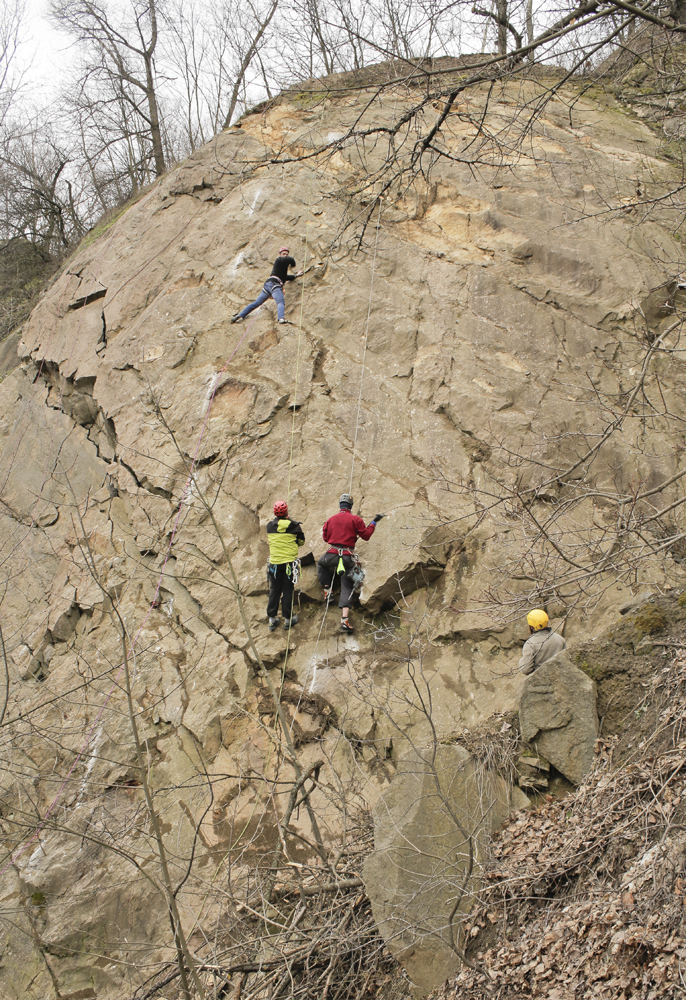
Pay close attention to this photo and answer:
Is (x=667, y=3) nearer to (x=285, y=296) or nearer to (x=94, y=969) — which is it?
(x=285, y=296)

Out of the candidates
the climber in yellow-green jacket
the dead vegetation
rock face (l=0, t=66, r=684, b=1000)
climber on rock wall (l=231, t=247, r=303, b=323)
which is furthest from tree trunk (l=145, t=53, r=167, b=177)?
the dead vegetation

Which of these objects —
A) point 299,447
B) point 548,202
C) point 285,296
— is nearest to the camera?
point 299,447

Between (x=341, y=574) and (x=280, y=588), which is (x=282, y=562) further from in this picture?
(x=341, y=574)

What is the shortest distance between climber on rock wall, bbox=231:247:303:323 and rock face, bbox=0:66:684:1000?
0.57 ft

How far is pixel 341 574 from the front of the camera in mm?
7043

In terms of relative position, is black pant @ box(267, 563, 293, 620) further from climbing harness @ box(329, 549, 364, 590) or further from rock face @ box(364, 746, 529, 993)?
rock face @ box(364, 746, 529, 993)

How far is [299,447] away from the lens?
8227mm

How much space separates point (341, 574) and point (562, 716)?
2678mm

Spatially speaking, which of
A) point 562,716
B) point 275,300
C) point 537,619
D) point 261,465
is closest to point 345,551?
point 261,465

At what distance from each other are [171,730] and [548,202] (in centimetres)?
930

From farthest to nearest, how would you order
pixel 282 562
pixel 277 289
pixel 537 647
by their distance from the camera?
pixel 277 289 < pixel 282 562 < pixel 537 647

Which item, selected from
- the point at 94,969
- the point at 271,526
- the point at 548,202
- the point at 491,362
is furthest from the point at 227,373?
the point at 94,969

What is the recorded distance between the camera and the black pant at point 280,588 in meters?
7.00

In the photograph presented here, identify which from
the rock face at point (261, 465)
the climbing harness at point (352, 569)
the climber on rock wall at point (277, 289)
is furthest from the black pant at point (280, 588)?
the climber on rock wall at point (277, 289)
